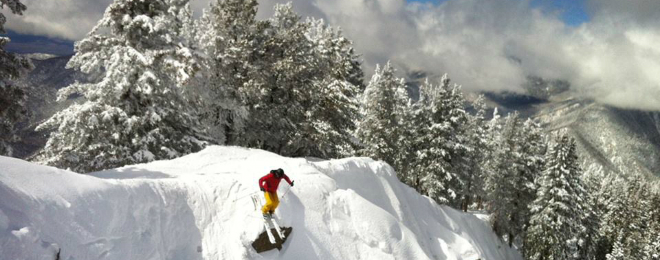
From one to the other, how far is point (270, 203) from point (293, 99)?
1344 cm

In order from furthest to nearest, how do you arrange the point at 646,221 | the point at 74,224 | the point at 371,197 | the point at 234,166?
the point at 646,221 → the point at 371,197 → the point at 234,166 → the point at 74,224

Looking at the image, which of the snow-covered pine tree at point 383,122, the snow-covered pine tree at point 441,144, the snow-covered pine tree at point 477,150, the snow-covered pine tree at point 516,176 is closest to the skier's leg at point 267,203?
the snow-covered pine tree at point 383,122

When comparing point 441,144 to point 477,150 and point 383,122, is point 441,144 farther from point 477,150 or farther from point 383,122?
point 477,150

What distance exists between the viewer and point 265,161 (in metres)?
14.1

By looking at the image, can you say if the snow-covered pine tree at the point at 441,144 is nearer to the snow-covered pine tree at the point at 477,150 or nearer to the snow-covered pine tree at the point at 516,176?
the snow-covered pine tree at the point at 516,176

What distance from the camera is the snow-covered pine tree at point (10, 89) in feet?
44.5

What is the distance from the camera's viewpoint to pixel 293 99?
22.8 m

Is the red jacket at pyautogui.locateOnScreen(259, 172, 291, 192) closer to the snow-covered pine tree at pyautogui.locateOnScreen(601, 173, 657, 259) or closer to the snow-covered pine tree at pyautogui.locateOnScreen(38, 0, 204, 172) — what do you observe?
the snow-covered pine tree at pyautogui.locateOnScreen(38, 0, 204, 172)

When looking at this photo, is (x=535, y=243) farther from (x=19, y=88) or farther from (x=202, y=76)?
(x=19, y=88)

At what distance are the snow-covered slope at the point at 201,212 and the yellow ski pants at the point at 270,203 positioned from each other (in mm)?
394

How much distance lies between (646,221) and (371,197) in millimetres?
46462

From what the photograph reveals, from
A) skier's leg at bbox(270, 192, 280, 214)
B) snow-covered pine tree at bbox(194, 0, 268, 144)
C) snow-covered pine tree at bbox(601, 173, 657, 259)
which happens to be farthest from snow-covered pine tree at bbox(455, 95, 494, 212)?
skier's leg at bbox(270, 192, 280, 214)

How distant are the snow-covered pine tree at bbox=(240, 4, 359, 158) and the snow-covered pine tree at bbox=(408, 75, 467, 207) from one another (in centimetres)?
910

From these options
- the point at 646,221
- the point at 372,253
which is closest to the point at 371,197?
the point at 372,253
